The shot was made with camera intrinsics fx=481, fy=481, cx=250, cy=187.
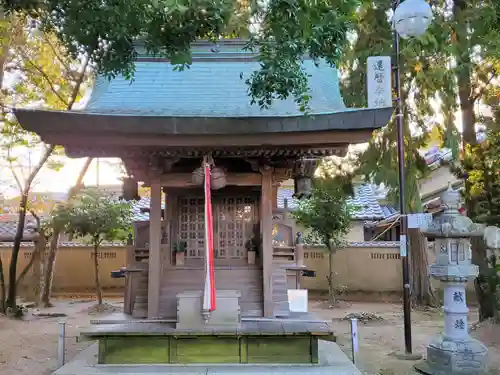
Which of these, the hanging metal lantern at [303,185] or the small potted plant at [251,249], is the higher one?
the hanging metal lantern at [303,185]

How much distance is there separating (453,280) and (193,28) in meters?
5.78

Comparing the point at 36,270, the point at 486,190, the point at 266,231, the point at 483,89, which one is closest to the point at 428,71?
the point at 483,89

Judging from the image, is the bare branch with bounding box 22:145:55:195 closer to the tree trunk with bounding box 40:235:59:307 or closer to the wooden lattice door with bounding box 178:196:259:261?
the tree trunk with bounding box 40:235:59:307

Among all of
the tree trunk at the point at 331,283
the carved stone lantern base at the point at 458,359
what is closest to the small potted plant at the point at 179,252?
the carved stone lantern base at the point at 458,359

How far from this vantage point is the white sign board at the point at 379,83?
852cm

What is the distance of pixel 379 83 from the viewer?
339 inches

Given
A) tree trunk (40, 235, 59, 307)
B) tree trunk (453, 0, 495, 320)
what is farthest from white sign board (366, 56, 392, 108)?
tree trunk (40, 235, 59, 307)

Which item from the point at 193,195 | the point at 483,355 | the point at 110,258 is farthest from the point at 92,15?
the point at 110,258

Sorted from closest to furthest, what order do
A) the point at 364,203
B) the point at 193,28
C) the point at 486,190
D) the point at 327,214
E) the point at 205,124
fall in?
the point at 193,28
the point at 205,124
the point at 486,190
the point at 327,214
the point at 364,203

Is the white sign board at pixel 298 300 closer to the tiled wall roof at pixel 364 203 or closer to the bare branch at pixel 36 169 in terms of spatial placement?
the bare branch at pixel 36 169

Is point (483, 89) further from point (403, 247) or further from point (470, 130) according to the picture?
point (403, 247)

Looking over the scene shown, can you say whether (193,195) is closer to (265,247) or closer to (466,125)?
(265,247)

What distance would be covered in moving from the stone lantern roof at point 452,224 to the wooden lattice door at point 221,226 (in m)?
3.19

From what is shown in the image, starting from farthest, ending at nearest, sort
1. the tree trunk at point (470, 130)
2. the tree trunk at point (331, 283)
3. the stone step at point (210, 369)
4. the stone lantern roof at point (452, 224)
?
the tree trunk at point (331, 283) → the tree trunk at point (470, 130) → the stone lantern roof at point (452, 224) → the stone step at point (210, 369)
